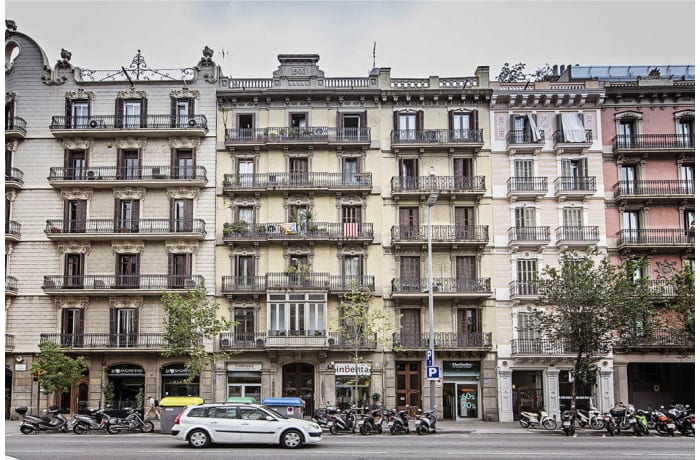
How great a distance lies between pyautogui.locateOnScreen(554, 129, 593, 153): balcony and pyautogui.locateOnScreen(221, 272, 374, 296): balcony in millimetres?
12477

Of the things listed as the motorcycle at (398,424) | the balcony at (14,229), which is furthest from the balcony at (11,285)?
the motorcycle at (398,424)

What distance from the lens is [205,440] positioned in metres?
23.2

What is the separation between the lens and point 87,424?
96.1 feet

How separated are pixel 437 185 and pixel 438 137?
273cm

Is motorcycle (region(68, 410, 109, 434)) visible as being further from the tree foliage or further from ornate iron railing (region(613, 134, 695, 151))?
ornate iron railing (region(613, 134, 695, 151))

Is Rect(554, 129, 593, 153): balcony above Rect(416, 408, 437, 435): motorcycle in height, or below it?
above

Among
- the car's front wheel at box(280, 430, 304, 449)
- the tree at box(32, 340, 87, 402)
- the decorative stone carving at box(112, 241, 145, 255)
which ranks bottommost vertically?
the car's front wheel at box(280, 430, 304, 449)

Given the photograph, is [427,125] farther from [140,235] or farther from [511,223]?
[140,235]

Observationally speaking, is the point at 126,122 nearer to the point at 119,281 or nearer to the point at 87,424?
the point at 119,281

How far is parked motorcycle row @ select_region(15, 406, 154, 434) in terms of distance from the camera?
29.1 meters

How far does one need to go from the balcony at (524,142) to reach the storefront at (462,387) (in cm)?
1170

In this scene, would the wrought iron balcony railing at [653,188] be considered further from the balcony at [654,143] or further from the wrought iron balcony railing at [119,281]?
the wrought iron balcony railing at [119,281]

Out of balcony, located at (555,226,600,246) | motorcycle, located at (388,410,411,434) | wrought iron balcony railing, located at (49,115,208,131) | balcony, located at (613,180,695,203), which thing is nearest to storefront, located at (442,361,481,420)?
balcony, located at (555,226,600,246)

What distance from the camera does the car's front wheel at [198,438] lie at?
2306 centimetres
